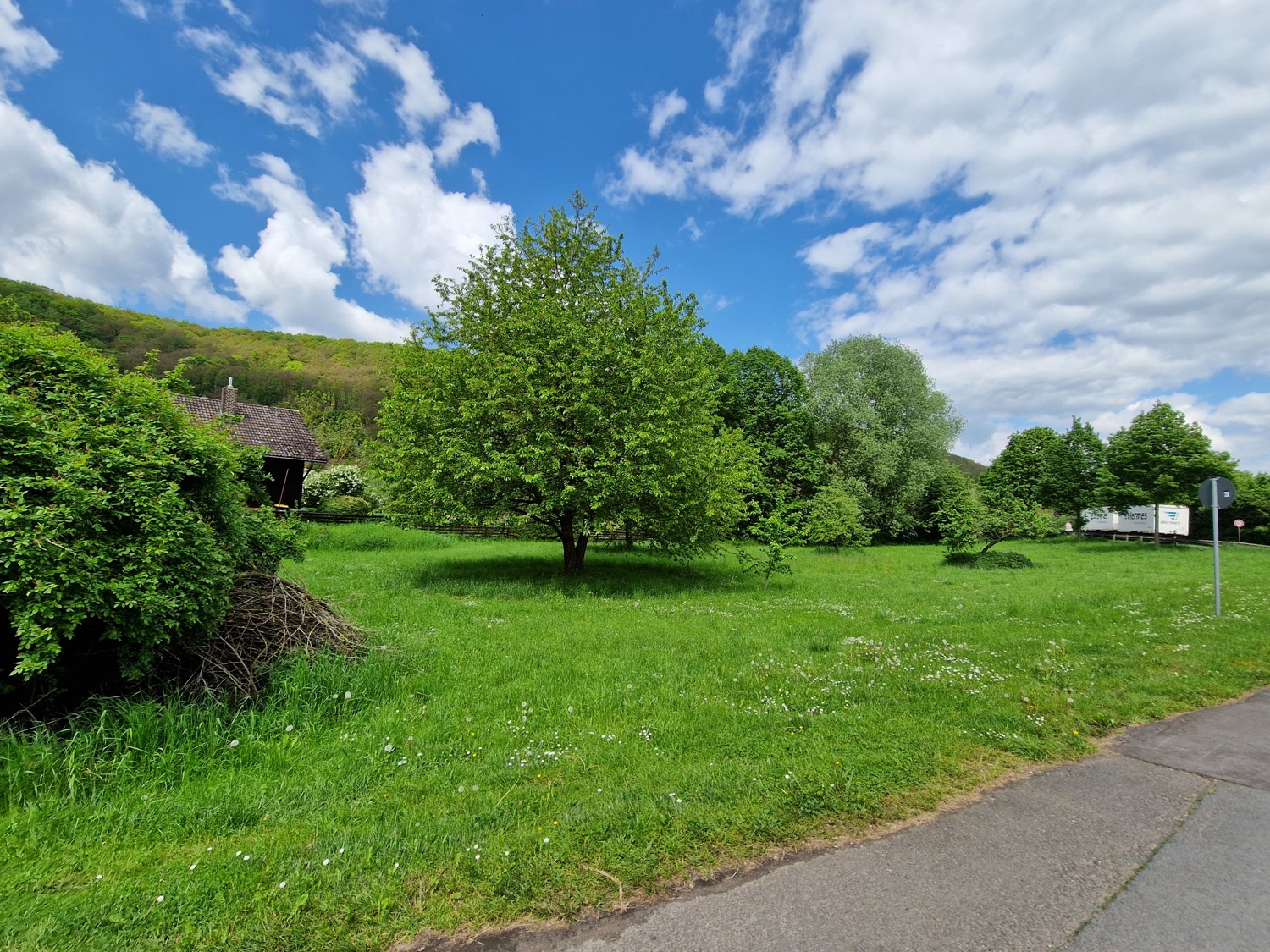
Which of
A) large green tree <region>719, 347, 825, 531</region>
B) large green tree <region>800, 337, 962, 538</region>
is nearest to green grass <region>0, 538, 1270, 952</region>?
large green tree <region>800, 337, 962, 538</region>

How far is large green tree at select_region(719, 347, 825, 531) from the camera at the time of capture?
36.9m

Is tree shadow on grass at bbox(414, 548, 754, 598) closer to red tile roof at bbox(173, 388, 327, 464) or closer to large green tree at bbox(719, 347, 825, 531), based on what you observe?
large green tree at bbox(719, 347, 825, 531)

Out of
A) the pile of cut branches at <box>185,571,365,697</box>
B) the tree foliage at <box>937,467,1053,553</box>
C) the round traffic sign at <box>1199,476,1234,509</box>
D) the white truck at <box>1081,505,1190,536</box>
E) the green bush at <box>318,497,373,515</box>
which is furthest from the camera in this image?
the white truck at <box>1081,505,1190,536</box>

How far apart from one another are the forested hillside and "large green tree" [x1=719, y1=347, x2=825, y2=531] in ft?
121

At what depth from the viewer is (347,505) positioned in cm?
3322

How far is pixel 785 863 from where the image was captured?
9.81ft

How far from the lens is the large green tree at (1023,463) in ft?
163

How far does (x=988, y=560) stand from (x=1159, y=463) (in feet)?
52.9

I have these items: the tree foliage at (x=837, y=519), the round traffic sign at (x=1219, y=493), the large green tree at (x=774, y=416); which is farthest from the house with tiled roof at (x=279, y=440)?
the round traffic sign at (x=1219, y=493)

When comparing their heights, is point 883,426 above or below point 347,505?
above

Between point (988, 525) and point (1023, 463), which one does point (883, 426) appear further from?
point (1023, 463)

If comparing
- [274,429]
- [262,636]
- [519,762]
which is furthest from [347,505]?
[519,762]

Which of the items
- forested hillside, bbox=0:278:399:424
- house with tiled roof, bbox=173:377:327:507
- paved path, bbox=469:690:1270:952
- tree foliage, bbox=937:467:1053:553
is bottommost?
paved path, bbox=469:690:1270:952

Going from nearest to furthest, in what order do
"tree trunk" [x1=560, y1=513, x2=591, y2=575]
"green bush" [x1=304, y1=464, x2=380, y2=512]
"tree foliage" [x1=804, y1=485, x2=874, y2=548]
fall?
"tree trunk" [x1=560, y1=513, x2=591, y2=575], "tree foliage" [x1=804, y1=485, x2=874, y2=548], "green bush" [x1=304, y1=464, x2=380, y2=512]
